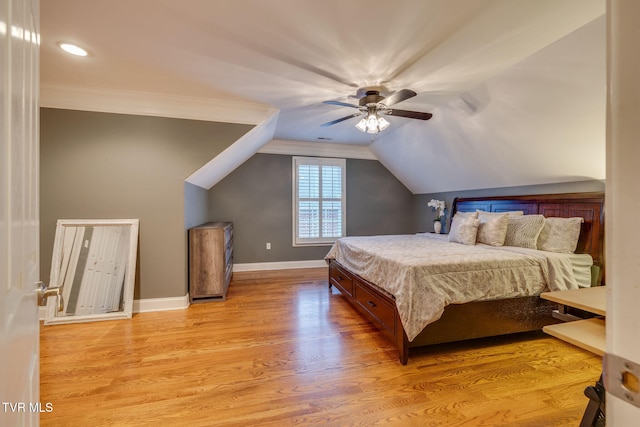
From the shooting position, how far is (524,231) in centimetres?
307

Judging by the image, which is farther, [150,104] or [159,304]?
[159,304]

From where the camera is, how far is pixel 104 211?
2.91 metres

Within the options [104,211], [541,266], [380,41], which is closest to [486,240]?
[541,266]

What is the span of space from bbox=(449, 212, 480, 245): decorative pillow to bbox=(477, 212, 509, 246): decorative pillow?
3.3 inches

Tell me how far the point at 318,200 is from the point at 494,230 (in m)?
3.10

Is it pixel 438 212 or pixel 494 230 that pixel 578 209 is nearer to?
pixel 494 230

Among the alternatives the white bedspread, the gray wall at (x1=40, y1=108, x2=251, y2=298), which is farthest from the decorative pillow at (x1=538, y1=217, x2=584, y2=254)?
the gray wall at (x1=40, y1=108, x2=251, y2=298)

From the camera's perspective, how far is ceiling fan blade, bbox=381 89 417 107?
2.22 metres

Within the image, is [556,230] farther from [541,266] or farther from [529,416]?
[529,416]

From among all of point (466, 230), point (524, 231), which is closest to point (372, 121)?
point (466, 230)

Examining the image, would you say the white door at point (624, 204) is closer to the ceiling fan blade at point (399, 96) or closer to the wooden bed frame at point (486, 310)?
the wooden bed frame at point (486, 310)

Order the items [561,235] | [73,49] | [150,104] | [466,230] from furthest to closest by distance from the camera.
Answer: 1. [466,230]
2. [150,104]
3. [561,235]
4. [73,49]

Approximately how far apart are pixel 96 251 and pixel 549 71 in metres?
4.71

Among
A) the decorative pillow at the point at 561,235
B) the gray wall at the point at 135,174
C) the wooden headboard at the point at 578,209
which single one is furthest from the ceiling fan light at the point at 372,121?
the wooden headboard at the point at 578,209
